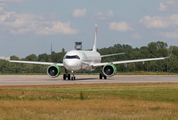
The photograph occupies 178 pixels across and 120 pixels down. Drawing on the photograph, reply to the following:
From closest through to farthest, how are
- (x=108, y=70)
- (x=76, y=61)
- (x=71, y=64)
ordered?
(x=71, y=64), (x=76, y=61), (x=108, y=70)

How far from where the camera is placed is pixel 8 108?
664 inches

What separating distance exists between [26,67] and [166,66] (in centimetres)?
6268

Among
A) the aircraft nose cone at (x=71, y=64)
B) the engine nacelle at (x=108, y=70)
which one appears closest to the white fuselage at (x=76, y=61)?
the aircraft nose cone at (x=71, y=64)

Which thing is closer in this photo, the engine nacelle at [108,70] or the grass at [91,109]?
the grass at [91,109]

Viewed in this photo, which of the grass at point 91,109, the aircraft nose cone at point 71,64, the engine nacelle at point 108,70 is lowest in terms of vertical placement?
the grass at point 91,109

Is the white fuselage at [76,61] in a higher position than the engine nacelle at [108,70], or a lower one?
higher

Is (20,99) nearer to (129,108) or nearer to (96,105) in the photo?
(96,105)

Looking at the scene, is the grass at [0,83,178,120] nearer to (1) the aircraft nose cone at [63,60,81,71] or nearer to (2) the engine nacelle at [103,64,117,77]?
(1) the aircraft nose cone at [63,60,81,71]

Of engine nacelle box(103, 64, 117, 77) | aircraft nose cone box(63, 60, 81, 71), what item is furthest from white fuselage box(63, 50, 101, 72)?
engine nacelle box(103, 64, 117, 77)

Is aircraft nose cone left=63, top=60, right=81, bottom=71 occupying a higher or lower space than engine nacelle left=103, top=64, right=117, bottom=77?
higher

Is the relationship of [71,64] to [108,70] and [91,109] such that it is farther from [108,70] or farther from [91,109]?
[91,109]

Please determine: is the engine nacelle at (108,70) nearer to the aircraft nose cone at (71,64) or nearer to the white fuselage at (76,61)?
the white fuselage at (76,61)

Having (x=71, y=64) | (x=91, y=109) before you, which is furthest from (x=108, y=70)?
(x=91, y=109)

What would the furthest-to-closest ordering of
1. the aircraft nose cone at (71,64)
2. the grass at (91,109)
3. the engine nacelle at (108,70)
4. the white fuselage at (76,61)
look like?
the engine nacelle at (108,70), the white fuselage at (76,61), the aircraft nose cone at (71,64), the grass at (91,109)
